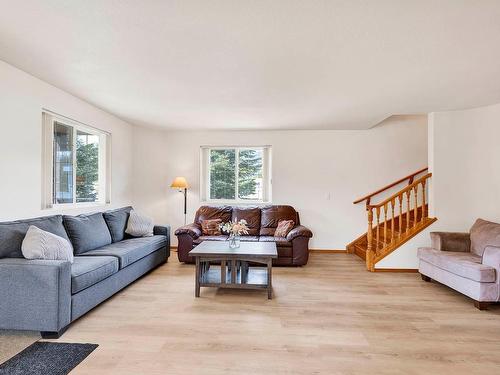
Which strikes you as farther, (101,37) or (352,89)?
(352,89)

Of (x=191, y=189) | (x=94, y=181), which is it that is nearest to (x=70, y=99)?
(x=94, y=181)

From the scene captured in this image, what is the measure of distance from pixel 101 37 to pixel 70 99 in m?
2.01

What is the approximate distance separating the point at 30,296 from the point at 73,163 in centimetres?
224

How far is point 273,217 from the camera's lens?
5.34 meters

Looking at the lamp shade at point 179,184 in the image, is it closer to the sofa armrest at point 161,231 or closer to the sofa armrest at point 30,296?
the sofa armrest at point 161,231

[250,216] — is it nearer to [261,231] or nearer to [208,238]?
[261,231]

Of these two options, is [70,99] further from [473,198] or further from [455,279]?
[473,198]

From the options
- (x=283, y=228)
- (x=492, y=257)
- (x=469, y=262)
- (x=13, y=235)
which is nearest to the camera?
(x=13, y=235)

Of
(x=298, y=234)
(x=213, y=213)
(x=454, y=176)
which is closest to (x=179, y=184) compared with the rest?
(x=213, y=213)

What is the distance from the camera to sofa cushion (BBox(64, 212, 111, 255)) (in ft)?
11.3

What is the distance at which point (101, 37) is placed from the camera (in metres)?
2.29

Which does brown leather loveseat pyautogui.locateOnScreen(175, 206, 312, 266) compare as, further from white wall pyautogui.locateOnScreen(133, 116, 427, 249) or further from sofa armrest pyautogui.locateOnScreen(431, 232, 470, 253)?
sofa armrest pyautogui.locateOnScreen(431, 232, 470, 253)

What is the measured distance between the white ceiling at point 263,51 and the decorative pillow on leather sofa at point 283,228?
2.04m

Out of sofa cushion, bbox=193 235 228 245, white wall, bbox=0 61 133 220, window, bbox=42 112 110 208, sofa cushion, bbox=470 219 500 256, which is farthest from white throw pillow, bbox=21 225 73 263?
Answer: sofa cushion, bbox=470 219 500 256
